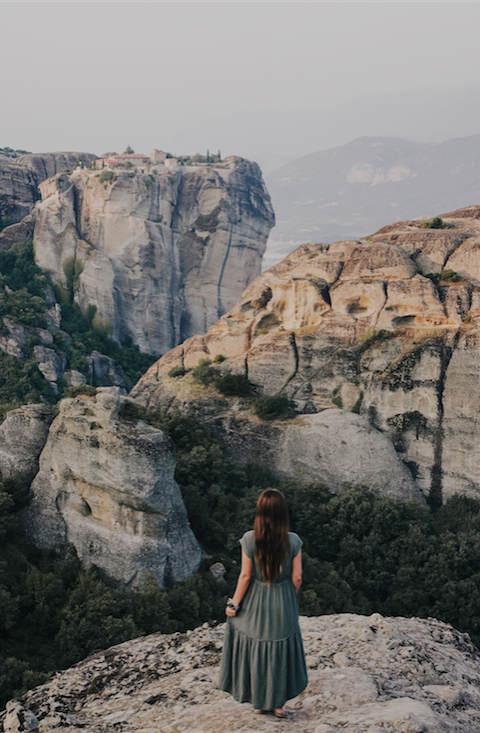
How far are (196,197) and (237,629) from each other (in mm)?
77118

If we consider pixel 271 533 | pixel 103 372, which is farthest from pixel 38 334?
pixel 271 533

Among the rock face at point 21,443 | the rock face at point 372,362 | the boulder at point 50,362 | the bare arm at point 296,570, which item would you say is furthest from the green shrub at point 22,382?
the bare arm at point 296,570

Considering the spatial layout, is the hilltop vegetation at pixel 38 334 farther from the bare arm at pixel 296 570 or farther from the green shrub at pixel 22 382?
the bare arm at pixel 296 570

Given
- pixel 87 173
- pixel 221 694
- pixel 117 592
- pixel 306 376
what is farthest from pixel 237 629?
pixel 87 173

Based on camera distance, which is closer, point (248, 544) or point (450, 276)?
point (248, 544)

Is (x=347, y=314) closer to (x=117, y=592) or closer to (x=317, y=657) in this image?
(x=117, y=592)

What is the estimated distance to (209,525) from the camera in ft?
82.5

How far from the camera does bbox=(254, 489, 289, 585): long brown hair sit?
6945mm

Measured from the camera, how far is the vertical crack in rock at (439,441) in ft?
96.7

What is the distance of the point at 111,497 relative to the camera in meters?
21.5

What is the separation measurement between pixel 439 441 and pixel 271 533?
24.8 meters

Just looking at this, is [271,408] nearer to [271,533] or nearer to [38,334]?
[271,533]

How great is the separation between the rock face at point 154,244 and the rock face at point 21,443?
45.4 m

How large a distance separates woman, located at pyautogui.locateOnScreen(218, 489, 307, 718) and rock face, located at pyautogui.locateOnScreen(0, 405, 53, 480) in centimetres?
1775
